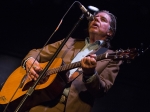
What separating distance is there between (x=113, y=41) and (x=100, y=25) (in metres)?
1.09

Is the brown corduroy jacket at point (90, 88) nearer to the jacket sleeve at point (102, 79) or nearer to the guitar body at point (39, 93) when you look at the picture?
the jacket sleeve at point (102, 79)

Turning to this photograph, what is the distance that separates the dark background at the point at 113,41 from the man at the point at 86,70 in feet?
1.73

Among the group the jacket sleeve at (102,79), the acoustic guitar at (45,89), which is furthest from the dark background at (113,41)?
the acoustic guitar at (45,89)

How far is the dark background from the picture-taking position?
3127mm

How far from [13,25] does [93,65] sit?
2762 mm

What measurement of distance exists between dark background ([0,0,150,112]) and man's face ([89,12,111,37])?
50cm

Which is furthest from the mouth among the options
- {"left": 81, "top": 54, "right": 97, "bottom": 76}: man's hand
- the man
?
{"left": 81, "top": 54, "right": 97, "bottom": 76}: man's hand

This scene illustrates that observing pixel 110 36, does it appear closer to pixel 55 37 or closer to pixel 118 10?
pixel 118 10

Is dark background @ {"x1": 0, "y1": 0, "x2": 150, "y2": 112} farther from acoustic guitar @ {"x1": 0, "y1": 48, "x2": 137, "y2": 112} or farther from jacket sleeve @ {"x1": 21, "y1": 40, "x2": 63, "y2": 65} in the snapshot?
acoustic guitar @ {"x1": 0, "y1": 48, "x2": 137, "y2": 112}

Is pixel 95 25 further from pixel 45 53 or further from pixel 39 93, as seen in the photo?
pixel 39 93

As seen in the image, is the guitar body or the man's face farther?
the man's face

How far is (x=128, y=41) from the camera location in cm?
342

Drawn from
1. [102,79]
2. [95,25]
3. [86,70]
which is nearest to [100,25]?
[95,25]

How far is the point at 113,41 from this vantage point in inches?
137
